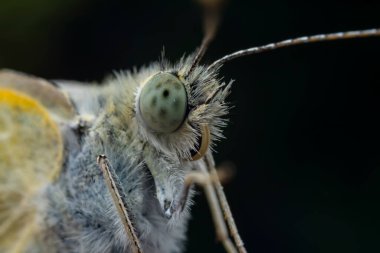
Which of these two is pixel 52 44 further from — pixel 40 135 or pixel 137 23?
pixel 40 135

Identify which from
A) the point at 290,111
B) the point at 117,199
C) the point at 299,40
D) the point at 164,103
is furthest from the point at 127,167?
the point at 290,111

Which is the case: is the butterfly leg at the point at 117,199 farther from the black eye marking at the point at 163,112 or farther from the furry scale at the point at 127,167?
the black eye marking at the point at 163,112

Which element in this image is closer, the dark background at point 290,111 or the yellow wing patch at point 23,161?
the yellow wing patch at point 23,161

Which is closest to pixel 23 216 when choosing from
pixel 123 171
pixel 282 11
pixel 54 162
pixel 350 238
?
pixel 54 162

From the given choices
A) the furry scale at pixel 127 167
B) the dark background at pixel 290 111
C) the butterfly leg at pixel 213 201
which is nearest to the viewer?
the furry scale at pixel 127 167

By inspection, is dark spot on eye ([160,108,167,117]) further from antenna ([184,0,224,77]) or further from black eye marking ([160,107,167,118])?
antenna ([184,0,224,77])

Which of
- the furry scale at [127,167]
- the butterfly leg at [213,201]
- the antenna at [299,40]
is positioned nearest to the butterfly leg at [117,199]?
the furry scale at [127,167]
